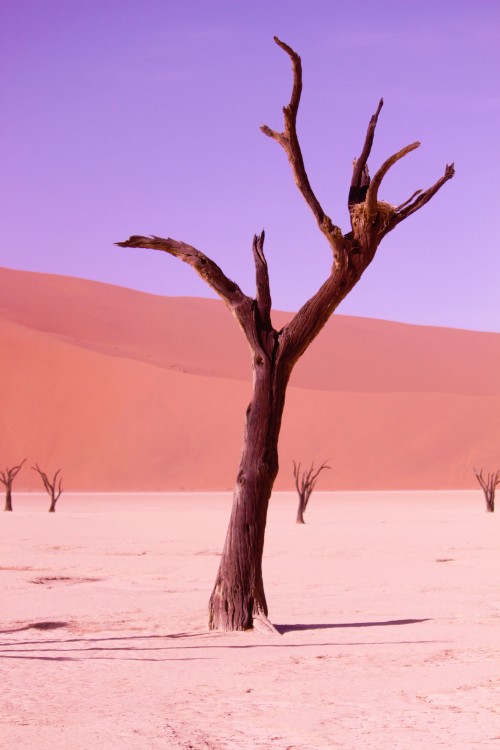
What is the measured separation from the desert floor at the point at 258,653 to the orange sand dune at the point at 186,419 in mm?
38708

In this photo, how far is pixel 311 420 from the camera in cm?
6525

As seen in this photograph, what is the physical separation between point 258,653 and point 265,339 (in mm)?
2618

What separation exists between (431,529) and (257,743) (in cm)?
1798

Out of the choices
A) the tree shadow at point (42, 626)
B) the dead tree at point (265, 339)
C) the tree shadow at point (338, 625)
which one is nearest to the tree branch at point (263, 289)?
the dead tree at point (265, 339)

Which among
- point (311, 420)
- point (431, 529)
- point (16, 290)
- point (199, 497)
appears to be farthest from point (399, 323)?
point (431, 529)

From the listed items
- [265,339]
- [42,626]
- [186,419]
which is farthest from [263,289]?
[186,419]

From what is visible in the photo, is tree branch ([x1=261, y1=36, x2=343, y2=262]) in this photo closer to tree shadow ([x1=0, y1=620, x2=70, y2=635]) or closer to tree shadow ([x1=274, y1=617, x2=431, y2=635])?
tree shadow ([x1=274, y1=617, x2=431, y2=635])

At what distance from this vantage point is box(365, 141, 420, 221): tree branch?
28.6 feet

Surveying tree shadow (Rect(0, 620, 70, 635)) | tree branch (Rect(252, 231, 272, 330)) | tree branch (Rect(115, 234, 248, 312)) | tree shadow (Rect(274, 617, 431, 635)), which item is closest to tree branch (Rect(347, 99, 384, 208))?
tree branch (Rect(252, 231, 272, 330))

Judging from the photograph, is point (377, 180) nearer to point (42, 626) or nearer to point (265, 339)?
point (265, 339)

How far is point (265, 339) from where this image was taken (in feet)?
29.4

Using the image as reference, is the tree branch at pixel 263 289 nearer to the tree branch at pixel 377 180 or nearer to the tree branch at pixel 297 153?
the tree branch at pixel 297 153

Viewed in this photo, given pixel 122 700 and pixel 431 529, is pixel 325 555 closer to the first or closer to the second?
pixel 431 529

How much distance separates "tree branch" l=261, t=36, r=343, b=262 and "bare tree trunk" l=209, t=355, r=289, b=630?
3.74ft
